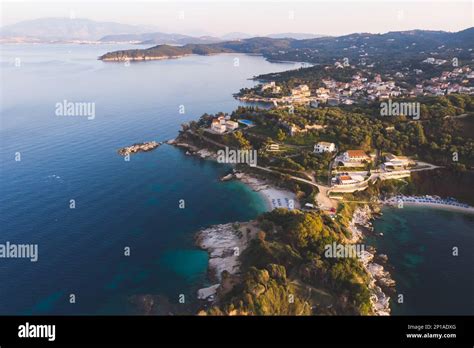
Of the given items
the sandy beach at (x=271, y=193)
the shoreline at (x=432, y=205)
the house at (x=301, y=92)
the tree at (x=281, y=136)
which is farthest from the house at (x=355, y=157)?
the house at (x=301, y=92)

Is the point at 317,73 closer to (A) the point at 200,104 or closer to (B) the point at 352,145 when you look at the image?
(A) the point at 200,104

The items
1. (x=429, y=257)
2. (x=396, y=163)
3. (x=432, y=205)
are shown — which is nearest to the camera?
(x=429, y=257)

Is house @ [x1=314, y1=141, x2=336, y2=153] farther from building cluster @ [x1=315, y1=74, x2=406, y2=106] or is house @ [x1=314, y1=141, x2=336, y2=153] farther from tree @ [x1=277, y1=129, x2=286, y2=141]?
building cluster @ [x1=315, y1=74, x2=406, y2=106]

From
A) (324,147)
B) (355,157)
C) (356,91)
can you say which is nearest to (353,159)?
(355,157)

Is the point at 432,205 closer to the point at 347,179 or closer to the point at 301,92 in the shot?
the point at 347,179

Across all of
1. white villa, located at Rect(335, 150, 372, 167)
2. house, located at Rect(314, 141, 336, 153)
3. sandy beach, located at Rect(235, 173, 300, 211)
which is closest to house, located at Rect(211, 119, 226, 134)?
sandy beach, located at Rect(235, 173, 300, 211)

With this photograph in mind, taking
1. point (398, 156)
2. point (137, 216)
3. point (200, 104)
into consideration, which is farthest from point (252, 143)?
point (200, 104)

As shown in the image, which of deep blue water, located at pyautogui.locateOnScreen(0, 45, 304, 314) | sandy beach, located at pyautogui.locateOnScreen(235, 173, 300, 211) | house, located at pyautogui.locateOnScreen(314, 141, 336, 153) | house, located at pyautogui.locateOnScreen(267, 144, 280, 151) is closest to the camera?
deep blue water, located at pyautogui.locateOnScreen(0, 45, 304, 314)
